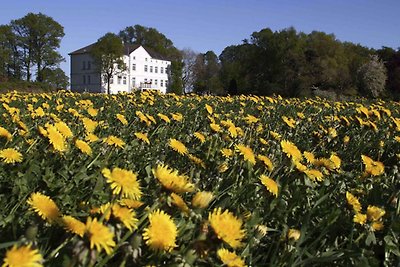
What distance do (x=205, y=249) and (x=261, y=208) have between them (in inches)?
40.4

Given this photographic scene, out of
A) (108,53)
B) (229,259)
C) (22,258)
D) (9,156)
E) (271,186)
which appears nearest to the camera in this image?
(22,258)

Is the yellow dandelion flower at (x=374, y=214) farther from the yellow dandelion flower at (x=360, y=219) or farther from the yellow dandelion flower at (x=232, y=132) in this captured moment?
the yellow dandelion flower at (x=232, y=132)

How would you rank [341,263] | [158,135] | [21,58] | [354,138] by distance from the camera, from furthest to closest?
1. [21,58]
2. [354,138]
3. [158,135]
4. [341,263]

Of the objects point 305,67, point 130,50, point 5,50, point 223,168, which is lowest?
point 223,168

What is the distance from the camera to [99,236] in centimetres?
93

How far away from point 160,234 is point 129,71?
7628 cm

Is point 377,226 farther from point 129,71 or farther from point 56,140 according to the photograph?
point 129,71

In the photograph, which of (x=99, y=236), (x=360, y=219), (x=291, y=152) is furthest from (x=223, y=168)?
(x=99, y=236)

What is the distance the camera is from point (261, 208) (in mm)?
2076

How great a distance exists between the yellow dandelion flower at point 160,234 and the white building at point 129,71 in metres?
73.4

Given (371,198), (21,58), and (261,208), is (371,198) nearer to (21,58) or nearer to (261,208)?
(261,208)

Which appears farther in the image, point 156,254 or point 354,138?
point 354,138

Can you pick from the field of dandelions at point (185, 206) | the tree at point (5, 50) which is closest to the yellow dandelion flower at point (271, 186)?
the field of dandelions at point (185, 206)

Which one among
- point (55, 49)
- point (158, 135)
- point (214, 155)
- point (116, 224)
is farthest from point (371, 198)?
point (55, 49)
